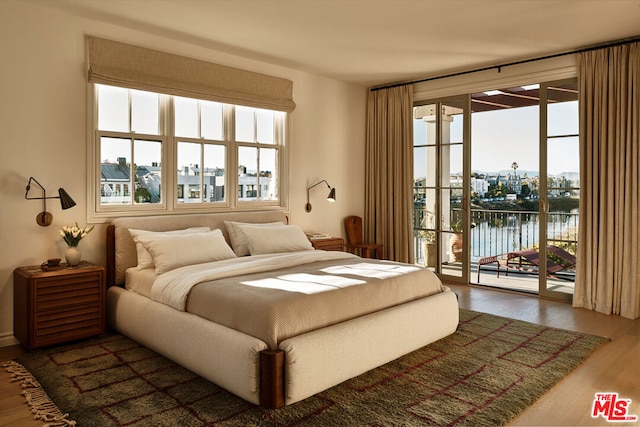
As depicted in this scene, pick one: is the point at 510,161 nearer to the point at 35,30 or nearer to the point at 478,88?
the point at 478,88

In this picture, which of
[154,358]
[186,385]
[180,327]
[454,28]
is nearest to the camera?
[186,385]

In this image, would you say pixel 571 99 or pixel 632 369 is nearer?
pixel 632 369

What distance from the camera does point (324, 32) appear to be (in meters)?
4.20

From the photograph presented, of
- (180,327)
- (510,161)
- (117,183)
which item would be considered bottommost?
(180,327)

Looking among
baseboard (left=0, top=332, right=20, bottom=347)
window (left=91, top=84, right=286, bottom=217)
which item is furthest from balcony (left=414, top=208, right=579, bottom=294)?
baseboard (left=0, top=332, right=20, bottom=347)

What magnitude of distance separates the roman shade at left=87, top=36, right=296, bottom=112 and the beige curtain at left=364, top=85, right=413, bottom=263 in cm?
143

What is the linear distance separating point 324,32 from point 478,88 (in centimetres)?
219

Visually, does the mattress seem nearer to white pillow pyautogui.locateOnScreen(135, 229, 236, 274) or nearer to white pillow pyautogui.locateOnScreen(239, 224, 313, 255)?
white pillow pyautogui.locateOnScreen(135, 229, 236, 274)

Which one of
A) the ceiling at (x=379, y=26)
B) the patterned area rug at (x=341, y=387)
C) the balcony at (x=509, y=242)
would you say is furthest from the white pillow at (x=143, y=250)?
the balcony at (x=509, y=242)

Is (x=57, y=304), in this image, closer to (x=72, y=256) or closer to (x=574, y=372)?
(x=72, y=256)

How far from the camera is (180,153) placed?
4.58 meters

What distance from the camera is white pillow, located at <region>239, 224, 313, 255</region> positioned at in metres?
4.39

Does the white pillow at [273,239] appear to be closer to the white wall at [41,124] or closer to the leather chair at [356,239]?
the white wall at [41,124]

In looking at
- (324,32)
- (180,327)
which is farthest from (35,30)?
(180,327)
